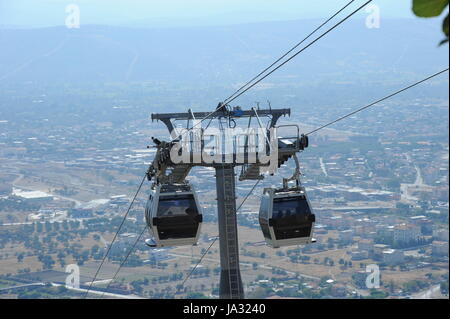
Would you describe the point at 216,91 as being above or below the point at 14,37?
below

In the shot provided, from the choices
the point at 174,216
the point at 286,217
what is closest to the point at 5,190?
the point at 174,216

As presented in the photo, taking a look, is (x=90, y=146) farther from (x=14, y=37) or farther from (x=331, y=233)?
(x=14, y=37)

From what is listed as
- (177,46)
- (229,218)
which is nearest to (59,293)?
(229,218)

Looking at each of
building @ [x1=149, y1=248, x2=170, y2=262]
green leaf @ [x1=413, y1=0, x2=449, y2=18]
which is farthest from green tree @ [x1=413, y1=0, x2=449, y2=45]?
building @ [x1=149, y1=248, x2=170, y2=262]

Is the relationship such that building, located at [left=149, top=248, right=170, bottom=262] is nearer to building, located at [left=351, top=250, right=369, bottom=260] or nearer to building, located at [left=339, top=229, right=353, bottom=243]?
building, located at [left=339, top=229, right=353, bottom=243]

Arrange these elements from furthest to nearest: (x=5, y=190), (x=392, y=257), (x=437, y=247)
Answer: (x=5, y=190), (x=392, y=257), (x=437, y=247)

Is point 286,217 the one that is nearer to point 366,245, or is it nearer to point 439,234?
point 439,234
